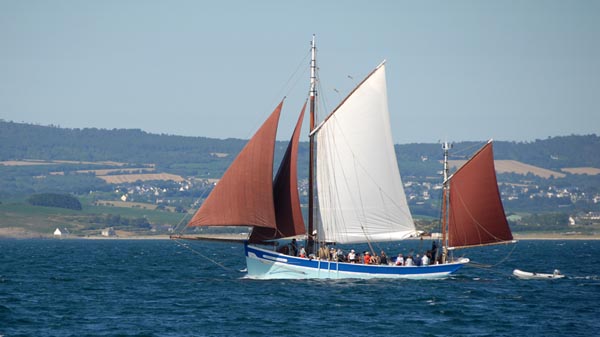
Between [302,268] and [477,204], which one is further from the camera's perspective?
[477,204]

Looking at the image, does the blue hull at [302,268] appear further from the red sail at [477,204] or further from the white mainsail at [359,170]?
the red sail at [477,204]

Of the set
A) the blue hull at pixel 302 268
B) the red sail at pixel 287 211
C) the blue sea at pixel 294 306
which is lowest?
the blue sea at pixel 294 306

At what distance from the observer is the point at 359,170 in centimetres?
6556

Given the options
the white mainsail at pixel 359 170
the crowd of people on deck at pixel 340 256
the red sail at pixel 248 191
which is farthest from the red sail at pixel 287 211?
the white mainsail at pixel 359 170

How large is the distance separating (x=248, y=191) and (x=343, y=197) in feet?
23.7

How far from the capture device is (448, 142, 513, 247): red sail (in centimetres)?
6744

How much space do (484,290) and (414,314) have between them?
13827 mm

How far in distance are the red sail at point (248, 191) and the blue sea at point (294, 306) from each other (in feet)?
14.2

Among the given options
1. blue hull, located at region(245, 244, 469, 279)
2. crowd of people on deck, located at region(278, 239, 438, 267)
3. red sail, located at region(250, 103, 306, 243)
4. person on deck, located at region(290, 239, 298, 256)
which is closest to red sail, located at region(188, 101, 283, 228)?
red sail, located at region(250, 103, 306, 243)

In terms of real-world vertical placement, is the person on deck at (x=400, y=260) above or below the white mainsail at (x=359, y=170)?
below

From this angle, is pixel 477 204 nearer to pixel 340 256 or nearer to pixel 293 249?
pixel 340 256

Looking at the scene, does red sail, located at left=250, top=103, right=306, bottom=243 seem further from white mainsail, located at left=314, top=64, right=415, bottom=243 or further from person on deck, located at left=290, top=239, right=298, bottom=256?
white mainsail, located at left=314, top=64, right=415, bottom=243

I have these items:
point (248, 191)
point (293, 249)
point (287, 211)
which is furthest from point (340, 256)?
point (248, 191)

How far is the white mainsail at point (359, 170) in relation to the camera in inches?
2559
